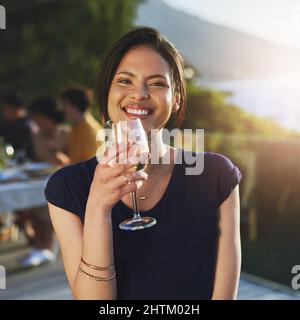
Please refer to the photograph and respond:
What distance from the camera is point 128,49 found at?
1.17m

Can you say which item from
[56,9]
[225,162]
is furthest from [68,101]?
[56,9]

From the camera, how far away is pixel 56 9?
31.3ft

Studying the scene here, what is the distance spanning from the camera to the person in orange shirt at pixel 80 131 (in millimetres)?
3770

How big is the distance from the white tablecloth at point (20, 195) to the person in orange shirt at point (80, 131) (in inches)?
13.1

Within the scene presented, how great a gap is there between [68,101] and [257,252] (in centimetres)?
212

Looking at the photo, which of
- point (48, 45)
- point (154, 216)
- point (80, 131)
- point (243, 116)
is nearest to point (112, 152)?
point (154, 216)

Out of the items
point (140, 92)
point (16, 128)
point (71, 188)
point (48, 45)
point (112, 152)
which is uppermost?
point (48, 45)

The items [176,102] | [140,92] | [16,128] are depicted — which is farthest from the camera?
[16,128]

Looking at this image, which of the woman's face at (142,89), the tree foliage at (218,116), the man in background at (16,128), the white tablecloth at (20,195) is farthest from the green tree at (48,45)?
the woman's face at (142,89)

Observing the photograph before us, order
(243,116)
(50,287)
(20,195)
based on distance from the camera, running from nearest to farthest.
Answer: (20,195)
(50,287)
(243,116)

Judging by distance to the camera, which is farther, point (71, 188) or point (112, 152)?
point (71, 188)

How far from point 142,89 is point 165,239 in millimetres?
352
